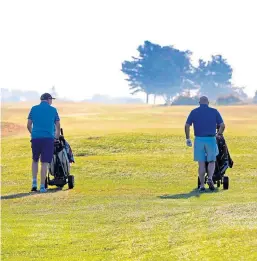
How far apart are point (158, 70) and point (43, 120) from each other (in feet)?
571

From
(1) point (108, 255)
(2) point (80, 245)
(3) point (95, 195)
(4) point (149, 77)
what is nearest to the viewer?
(1) point (108, 255)

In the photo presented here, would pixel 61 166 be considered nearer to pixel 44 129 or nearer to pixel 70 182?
pixel 70 182

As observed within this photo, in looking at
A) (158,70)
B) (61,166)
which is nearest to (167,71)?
(158,70)

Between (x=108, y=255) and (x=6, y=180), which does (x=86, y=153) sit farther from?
(x=108, y=255)

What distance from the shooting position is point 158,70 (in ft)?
623

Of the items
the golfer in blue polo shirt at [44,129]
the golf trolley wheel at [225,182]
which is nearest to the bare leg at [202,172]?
the golf trolley wheel at [225,182]

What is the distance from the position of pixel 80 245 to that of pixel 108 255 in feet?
2.46

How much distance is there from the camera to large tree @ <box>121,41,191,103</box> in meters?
190

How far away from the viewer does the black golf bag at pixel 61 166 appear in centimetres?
1723

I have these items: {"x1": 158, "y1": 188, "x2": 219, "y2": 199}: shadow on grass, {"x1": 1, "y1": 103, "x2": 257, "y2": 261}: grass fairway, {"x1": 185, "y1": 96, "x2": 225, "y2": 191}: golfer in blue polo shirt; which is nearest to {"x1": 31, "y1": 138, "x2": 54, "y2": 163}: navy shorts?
{"x1": 1, "y1": 103, "x2": 257, "y2": 261}: grass fairway

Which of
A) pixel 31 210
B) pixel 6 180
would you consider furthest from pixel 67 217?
pixel 6 180

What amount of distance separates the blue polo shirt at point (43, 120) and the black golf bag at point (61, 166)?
61 centimetres

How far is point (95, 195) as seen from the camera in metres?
15.8

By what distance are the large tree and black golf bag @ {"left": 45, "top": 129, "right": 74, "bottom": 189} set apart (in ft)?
565
